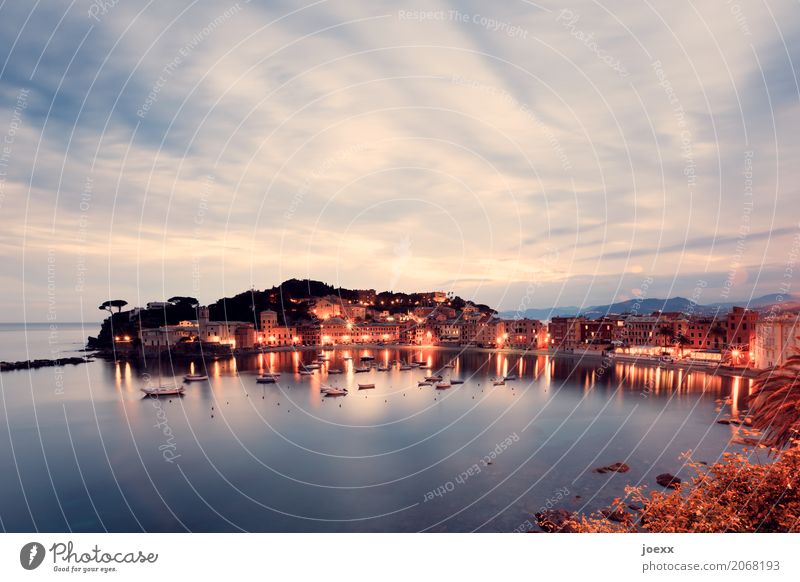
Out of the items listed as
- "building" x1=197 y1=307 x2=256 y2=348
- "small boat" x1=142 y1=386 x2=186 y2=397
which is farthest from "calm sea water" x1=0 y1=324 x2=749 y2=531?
"building" x1=197 y1=307 x2=256 y2=348

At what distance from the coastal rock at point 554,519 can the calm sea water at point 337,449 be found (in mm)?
385

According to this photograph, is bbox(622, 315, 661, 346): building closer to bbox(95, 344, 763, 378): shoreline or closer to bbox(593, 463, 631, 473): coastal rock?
bbox(95, 344, 763, 378): shoreline

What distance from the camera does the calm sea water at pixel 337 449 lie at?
30.0 feet

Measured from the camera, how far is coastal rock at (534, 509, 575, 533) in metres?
7.50

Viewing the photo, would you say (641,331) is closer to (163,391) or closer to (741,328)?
(741,328)

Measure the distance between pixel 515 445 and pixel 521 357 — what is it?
23102 mm

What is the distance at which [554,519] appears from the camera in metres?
7.95

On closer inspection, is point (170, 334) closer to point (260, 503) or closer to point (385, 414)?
point (385, 414)

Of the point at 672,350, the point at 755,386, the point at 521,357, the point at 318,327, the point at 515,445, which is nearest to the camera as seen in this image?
the point at 755,386

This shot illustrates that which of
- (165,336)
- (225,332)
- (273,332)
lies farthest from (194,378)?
(273,332)

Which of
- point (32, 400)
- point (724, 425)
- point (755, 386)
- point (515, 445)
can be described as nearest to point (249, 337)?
point (32, 400)

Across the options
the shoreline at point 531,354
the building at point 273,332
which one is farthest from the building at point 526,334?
the building at point 273,332

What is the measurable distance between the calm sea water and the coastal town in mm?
4075

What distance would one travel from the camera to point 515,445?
44.8ft
